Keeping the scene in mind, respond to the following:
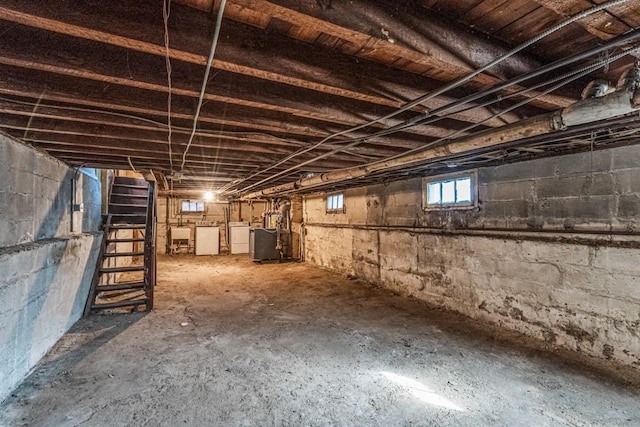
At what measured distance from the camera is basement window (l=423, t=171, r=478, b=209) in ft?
12.5

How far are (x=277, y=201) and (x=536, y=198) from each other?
7.16m

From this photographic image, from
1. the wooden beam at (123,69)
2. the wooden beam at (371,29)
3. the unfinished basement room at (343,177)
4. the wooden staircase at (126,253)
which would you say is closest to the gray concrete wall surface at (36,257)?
the unfinished basement room at (343,177)

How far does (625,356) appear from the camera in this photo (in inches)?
99.0

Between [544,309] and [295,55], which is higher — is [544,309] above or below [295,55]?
below

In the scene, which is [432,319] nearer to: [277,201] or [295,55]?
[295,55]

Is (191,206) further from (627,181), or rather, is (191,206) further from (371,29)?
(627,181)

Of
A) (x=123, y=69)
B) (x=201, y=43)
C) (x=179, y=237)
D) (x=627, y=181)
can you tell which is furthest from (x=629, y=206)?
(x=179, y=237)

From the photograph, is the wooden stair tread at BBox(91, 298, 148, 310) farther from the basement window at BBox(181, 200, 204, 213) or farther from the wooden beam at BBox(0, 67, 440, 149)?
the basement window at BBox(181, 200, 204, 213)

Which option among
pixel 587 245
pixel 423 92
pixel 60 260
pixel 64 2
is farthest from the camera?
pixel 60 260

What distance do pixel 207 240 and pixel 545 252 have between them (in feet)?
29.3

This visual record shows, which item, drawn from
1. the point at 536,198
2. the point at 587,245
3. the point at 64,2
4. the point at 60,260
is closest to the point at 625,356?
the point at 587,245

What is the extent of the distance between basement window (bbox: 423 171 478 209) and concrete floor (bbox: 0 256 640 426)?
143cm

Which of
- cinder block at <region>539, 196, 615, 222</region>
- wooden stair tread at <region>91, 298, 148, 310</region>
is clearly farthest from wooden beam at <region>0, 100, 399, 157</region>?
wooden stair tread at <region>91, 298, 148, 310</region>

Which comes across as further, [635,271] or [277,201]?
[277,201]
